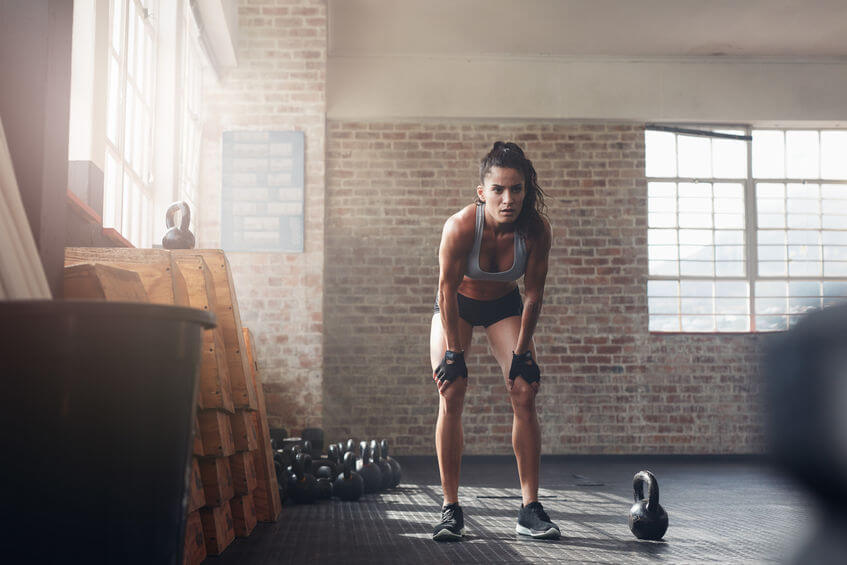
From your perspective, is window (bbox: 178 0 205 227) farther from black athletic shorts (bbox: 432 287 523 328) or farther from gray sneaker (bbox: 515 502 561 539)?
gray sneaker (bbox: 515 502 561 539)

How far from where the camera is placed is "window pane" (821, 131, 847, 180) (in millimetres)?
7379

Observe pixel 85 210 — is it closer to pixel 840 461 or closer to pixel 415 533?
pixel 415 533

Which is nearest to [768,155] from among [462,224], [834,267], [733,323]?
[834,267]

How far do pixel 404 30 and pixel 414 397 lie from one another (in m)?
3.31

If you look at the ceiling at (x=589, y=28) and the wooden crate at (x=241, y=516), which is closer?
the wooden crate at (x=241, y=516)

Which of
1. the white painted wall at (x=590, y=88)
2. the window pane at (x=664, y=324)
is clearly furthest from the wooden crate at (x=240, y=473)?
the window pane at (x=664, y=324)

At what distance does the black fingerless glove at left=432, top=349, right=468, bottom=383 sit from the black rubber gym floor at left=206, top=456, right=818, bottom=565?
2.04ft

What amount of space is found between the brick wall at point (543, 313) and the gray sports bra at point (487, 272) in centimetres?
389

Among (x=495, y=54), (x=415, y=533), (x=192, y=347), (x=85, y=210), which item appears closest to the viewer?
(x=192, y=347)

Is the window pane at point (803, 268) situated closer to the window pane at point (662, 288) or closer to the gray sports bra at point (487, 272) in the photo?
the window pane at point (662, 288)

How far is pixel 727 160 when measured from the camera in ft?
23.9

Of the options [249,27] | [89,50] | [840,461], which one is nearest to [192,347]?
[840,461]

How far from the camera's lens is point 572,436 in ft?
22.5

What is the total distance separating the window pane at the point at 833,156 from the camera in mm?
7379
